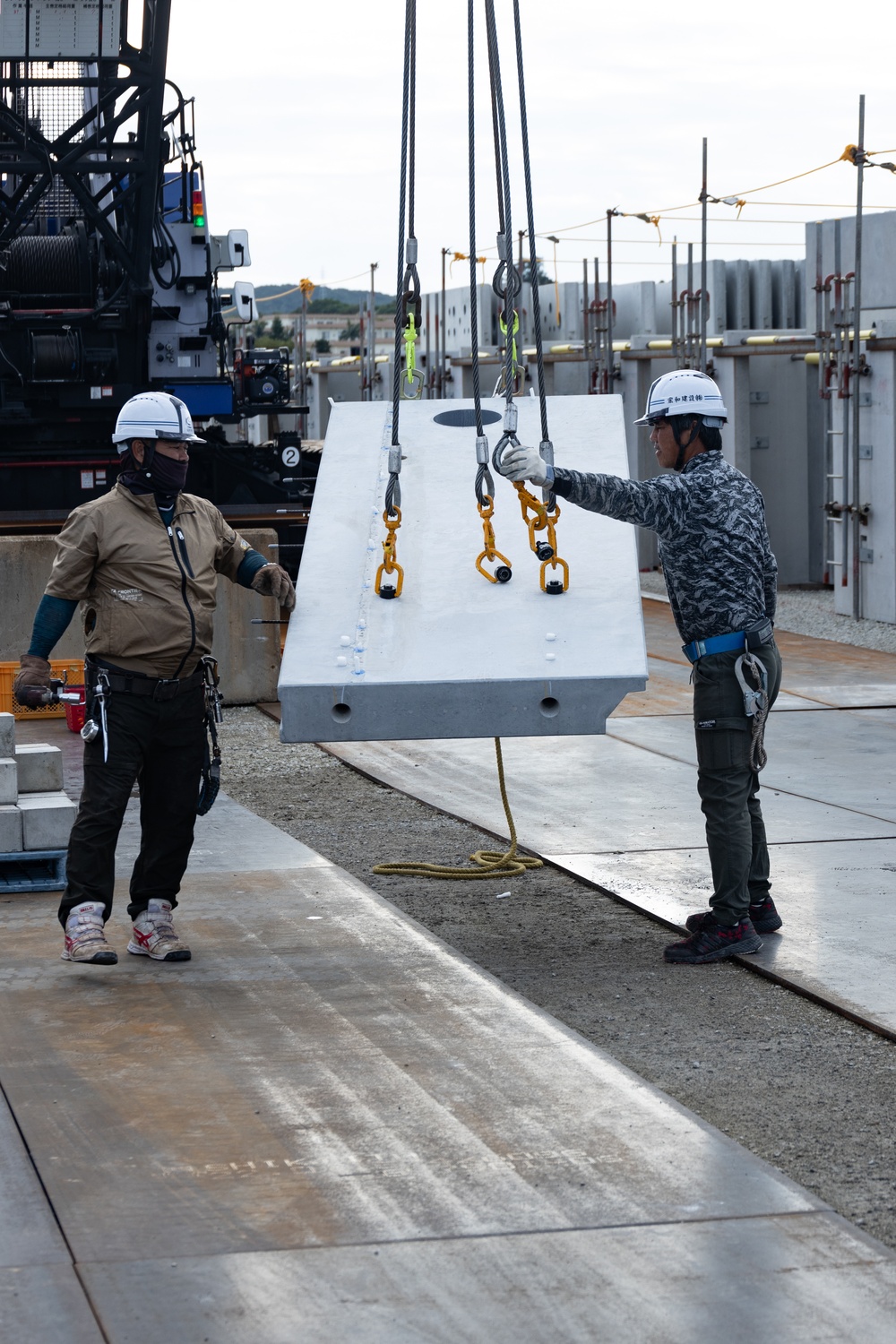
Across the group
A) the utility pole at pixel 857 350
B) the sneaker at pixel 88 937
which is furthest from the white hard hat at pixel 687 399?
the utility pole at pixel 857 350

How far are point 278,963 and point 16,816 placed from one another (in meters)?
1.60

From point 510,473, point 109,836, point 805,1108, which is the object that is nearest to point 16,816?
point 109,836

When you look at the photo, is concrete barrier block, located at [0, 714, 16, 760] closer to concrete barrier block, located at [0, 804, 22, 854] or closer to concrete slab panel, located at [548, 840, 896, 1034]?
concrete barrier block, located at [0, 804, 22, 854]

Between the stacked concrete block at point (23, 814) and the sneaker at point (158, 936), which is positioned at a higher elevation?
the stacked concrete block at point (23, 814)

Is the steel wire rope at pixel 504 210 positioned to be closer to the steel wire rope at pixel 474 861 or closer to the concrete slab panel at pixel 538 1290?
the steel wire rope at pixel 474 861

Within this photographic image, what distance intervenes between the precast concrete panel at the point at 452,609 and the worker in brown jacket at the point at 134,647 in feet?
1.24

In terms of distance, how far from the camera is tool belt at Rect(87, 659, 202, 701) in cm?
557

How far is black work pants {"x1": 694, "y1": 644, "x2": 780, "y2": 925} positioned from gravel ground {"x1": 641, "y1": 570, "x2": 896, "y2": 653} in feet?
27.1

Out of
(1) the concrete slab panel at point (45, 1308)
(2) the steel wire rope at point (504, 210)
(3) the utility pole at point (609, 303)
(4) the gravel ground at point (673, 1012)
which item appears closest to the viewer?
(1) the concrete slab panel at point (45, 1308)

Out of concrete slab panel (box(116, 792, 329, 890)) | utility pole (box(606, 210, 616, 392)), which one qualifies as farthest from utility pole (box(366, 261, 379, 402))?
concrete slab panel (box(116, 792, 329, 890))

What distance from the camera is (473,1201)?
380 centimetres

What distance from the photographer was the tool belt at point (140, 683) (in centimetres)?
557

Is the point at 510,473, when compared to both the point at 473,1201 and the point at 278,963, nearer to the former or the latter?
the point at 278,963

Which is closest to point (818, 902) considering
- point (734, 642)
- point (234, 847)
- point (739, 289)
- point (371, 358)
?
point (734, 642)
